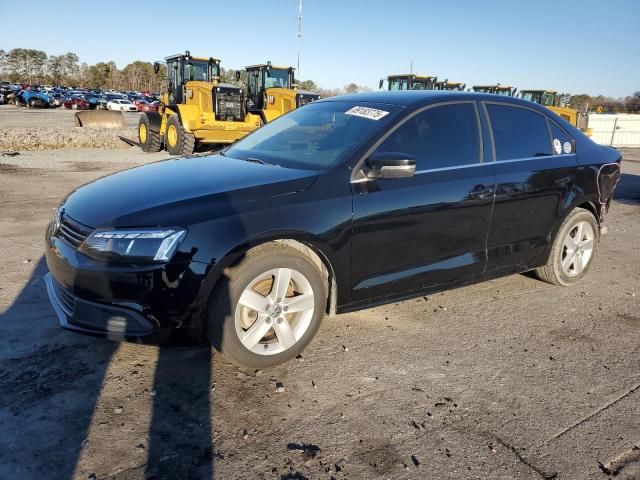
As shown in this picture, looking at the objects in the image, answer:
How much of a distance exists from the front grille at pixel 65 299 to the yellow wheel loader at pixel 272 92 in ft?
43.2

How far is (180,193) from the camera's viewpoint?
298 centimetres

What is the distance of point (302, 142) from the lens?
12.5ft

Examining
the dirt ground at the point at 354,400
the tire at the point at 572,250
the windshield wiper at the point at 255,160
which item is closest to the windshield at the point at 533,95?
the tire at the point at 572,250

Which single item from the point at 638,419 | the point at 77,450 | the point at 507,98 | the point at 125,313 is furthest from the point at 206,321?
the point at 507,98

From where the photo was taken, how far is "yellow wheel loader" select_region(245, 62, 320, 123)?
15805 millimetres

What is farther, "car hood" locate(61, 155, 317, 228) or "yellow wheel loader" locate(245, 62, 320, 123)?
"yellow wheel loader" locate(245, 62, 320, 123)

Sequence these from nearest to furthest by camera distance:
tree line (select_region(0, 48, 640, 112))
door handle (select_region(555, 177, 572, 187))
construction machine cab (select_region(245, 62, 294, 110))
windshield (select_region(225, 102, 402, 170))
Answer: windshield (select_region(225, 102, 402, 170)), door handle (select_region(555, 177, 572, 187)), construction machine cab (select_region(245, 62, 294, 110)), tree line (select_region(0, 48, 640, 112))

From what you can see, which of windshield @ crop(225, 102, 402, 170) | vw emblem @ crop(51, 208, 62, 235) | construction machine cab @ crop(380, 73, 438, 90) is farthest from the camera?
construction machine cab @ crop(380, 73, 438, 90)

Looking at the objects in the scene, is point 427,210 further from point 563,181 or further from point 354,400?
point 563,181

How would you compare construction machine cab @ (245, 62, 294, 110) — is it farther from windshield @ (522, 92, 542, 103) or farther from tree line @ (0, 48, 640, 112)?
tree line @ (0, 48, 640, 112)

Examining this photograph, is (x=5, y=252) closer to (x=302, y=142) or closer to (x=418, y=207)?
(x=302, y=142)

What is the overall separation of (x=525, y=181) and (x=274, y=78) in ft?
46.2

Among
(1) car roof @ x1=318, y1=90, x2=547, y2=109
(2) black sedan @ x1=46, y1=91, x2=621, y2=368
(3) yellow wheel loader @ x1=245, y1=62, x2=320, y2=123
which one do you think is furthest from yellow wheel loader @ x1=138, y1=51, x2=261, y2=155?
(2) black sedan @ x1=46, y1=91, x2=621, y2=368

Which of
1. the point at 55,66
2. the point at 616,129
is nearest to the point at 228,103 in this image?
the point at 616,129
